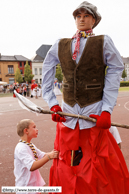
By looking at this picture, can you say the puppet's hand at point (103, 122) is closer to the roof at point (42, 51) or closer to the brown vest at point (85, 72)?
the brown vest at point (85, 72)

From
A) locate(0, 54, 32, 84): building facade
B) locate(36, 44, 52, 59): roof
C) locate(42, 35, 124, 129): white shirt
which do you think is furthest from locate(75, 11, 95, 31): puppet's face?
locate(36, 44, 52, 59): roof

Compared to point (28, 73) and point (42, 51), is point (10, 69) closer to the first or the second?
point (28, 73)

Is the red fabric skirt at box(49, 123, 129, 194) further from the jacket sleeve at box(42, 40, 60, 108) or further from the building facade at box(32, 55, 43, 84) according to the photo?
the building facade at box(32, 55, 43, 84)

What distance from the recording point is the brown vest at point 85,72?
5.57 ft

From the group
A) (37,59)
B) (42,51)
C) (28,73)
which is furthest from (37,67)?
(28,73)

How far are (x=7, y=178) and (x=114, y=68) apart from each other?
8.15 ft

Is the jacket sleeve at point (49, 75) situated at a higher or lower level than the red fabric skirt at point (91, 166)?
higher

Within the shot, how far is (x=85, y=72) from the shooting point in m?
1.74

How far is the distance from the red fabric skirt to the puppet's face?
3.44 feet

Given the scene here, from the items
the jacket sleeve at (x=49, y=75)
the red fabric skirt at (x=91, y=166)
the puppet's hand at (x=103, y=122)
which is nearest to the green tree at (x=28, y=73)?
the jacket sleeve at (x=49, y=75)

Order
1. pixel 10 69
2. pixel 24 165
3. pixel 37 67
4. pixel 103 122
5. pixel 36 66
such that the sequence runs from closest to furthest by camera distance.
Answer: pixel 103 122 → pixel 24 165 → pixel 10 69 → pixel 36 66 → pixel 37 67

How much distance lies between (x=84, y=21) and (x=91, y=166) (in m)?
1.46

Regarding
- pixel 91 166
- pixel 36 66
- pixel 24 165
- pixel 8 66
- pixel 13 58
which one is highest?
pixel 13 58

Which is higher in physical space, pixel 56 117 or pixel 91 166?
pixel 56 117
